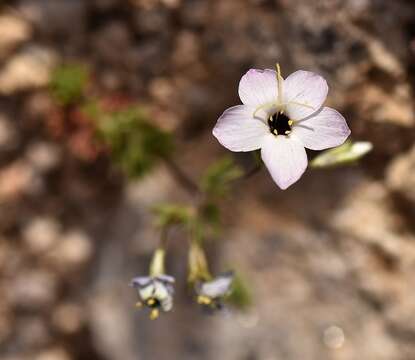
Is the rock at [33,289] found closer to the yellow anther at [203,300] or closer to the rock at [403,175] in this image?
the yellow anther at [203,300]

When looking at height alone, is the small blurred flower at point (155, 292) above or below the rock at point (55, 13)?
below

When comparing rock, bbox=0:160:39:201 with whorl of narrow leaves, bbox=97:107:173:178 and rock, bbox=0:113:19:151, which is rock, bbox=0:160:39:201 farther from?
whorl of narrow leaves, bbox=97:107:173:178

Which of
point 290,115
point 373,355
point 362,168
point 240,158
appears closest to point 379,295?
point 373,355

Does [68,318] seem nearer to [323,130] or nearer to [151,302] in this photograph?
Answer: [151,302]

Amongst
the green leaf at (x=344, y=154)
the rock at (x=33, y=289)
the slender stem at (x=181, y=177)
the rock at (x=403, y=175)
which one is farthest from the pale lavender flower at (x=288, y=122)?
the rock at (x=33, y=289)

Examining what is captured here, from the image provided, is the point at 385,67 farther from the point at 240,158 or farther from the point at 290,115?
the point at 240,158
